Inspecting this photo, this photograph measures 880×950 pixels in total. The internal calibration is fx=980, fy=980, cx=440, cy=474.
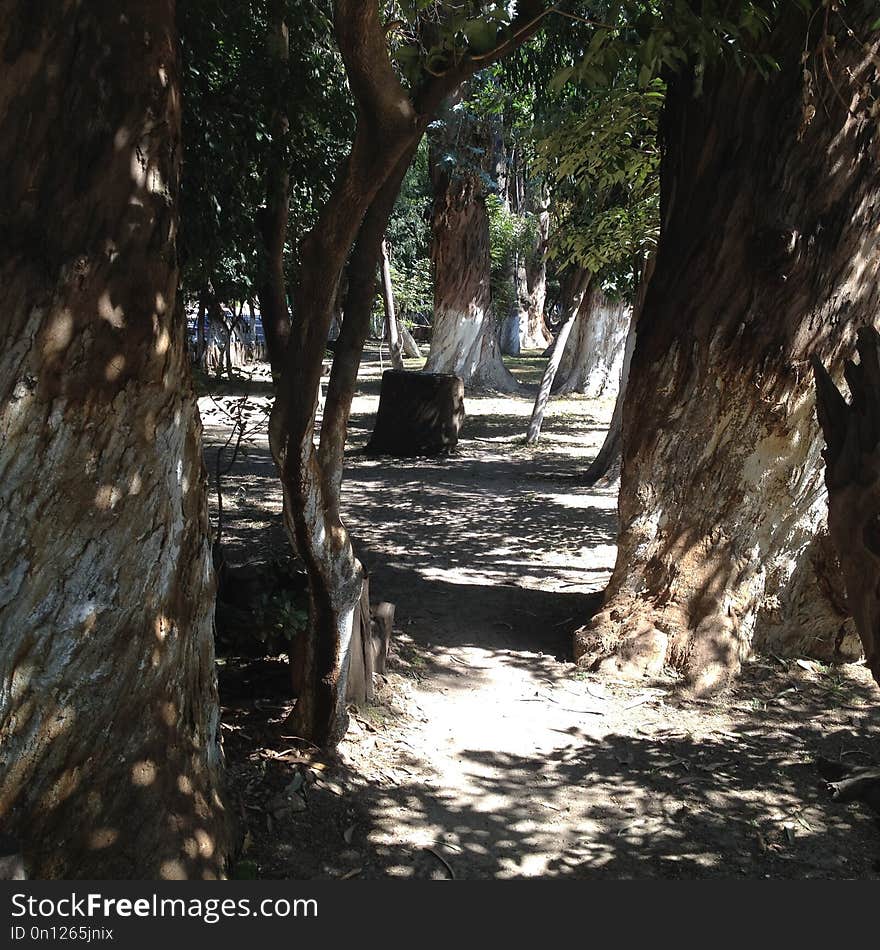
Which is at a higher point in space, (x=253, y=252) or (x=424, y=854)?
(x=253, y=252)

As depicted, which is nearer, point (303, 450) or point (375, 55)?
point (375, 55)

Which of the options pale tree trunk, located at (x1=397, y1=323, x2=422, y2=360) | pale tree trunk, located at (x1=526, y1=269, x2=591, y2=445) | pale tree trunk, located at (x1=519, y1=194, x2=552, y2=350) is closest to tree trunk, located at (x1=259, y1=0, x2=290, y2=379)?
pale tree trunk, located at (x1=526, y1=269, x2=591, y2=445)

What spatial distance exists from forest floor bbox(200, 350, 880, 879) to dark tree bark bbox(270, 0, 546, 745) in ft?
1.75

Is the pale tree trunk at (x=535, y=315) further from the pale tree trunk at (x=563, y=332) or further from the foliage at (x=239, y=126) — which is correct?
the foliage at (x=239, y=126)

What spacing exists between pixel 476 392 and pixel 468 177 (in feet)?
15.8

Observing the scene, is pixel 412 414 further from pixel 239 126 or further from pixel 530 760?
pixel 530 760

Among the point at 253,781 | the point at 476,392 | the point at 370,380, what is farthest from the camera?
the point at 370,380

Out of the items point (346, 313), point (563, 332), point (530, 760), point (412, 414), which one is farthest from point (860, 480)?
point (563, 332)

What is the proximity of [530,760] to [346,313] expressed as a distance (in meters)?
2.45

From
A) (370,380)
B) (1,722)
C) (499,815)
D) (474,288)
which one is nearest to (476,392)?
(474,288)

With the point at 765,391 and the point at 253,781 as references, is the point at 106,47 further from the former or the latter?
the point at 765,391

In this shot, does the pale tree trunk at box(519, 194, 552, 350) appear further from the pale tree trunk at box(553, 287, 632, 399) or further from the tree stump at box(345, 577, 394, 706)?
the tree stump at box(345, 577, 394, 706)

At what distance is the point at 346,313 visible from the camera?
397 cm

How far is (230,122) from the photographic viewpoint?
5.27m
